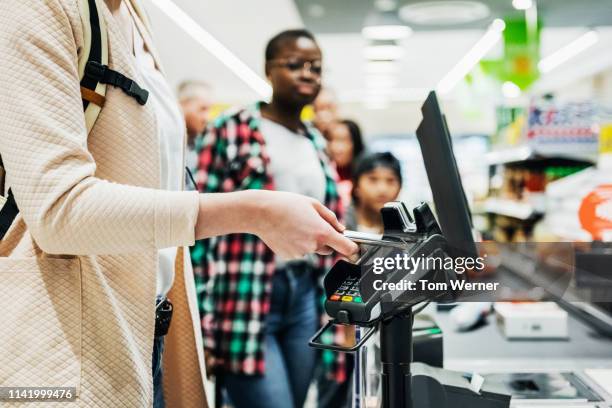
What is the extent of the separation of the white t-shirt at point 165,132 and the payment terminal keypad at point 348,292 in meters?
0.39

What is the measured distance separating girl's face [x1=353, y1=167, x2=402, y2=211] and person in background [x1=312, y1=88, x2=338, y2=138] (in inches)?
41.8

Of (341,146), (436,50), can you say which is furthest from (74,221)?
(436,50)

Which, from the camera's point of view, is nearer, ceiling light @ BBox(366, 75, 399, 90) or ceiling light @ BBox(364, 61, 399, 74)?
ceiling light @ BBox(364, 61, 399, 74)

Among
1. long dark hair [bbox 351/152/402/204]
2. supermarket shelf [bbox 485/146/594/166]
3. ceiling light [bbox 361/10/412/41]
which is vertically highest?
ceiling light [bbox 361/10/412/41]

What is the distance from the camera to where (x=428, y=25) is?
330 inches

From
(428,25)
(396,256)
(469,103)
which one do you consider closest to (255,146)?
(396,256)

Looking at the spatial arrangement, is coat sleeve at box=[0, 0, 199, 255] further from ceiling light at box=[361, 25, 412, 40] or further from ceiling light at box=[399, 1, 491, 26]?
ceiling light at box=[361, 25, 412, 40]

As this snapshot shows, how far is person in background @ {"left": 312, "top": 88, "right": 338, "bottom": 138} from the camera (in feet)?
13.4

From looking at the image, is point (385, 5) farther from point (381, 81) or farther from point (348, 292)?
point (348, 292)

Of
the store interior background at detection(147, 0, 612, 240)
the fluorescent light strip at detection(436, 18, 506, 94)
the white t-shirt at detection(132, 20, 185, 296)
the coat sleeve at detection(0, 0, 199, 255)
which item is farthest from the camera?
the fluorescent light strip at detection(436, 18, 506, 94)

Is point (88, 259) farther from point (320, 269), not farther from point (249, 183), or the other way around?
point (320, 269)

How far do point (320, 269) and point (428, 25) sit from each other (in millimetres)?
6870

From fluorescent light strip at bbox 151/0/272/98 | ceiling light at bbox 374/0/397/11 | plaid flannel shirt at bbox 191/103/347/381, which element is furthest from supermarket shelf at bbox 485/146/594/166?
ceiling light at bbox 374/0/397/11

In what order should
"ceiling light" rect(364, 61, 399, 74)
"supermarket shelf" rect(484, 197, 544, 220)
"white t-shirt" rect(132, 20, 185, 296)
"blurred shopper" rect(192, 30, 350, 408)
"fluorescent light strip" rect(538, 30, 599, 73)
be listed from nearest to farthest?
1. "white t-shirt" rect(132, 20, 185, 296)
2. "blurred shopper" rect(192, 30, 350, 408)
3. "supermarket shelf" rect(484, 197, 544, 220)
4. "fluorescent light strip" rect(538, 30, 599, 73)
5. "ceiling light" rect(364, 61, 399, 74)
